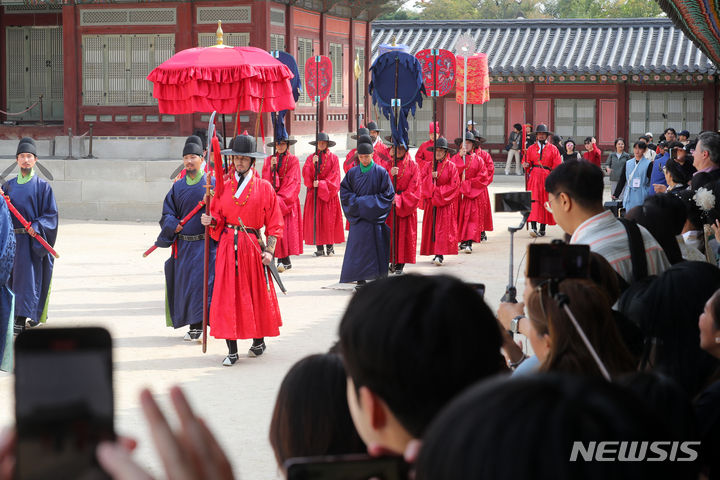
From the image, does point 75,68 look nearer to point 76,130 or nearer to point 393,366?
point 76,130

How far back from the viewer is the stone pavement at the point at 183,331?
19.0 ft

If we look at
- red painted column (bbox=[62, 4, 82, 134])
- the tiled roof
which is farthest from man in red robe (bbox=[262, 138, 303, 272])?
the tiled roof

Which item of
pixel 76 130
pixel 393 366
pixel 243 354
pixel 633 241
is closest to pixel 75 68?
pixel 76 130

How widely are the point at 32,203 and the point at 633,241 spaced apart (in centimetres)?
610

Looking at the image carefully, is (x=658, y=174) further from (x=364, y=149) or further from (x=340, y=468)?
(x=340, y=468)


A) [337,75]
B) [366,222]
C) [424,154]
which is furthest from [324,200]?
[337,75]

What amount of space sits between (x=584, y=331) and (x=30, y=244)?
6959 mm

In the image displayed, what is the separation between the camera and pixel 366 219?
35.8 feet

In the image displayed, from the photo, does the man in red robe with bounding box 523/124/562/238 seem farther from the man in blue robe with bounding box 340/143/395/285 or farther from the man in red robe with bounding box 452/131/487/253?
the man in blue robe with bounding box 340/143/395/285

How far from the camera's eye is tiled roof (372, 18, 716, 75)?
25.4m

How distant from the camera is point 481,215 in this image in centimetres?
1499

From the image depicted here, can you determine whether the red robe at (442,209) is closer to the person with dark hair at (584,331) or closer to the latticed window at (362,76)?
the latticed window at (362,76)

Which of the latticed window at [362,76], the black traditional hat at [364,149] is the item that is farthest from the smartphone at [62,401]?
the latticed window at [362,76]

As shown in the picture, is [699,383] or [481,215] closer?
[699,383]
